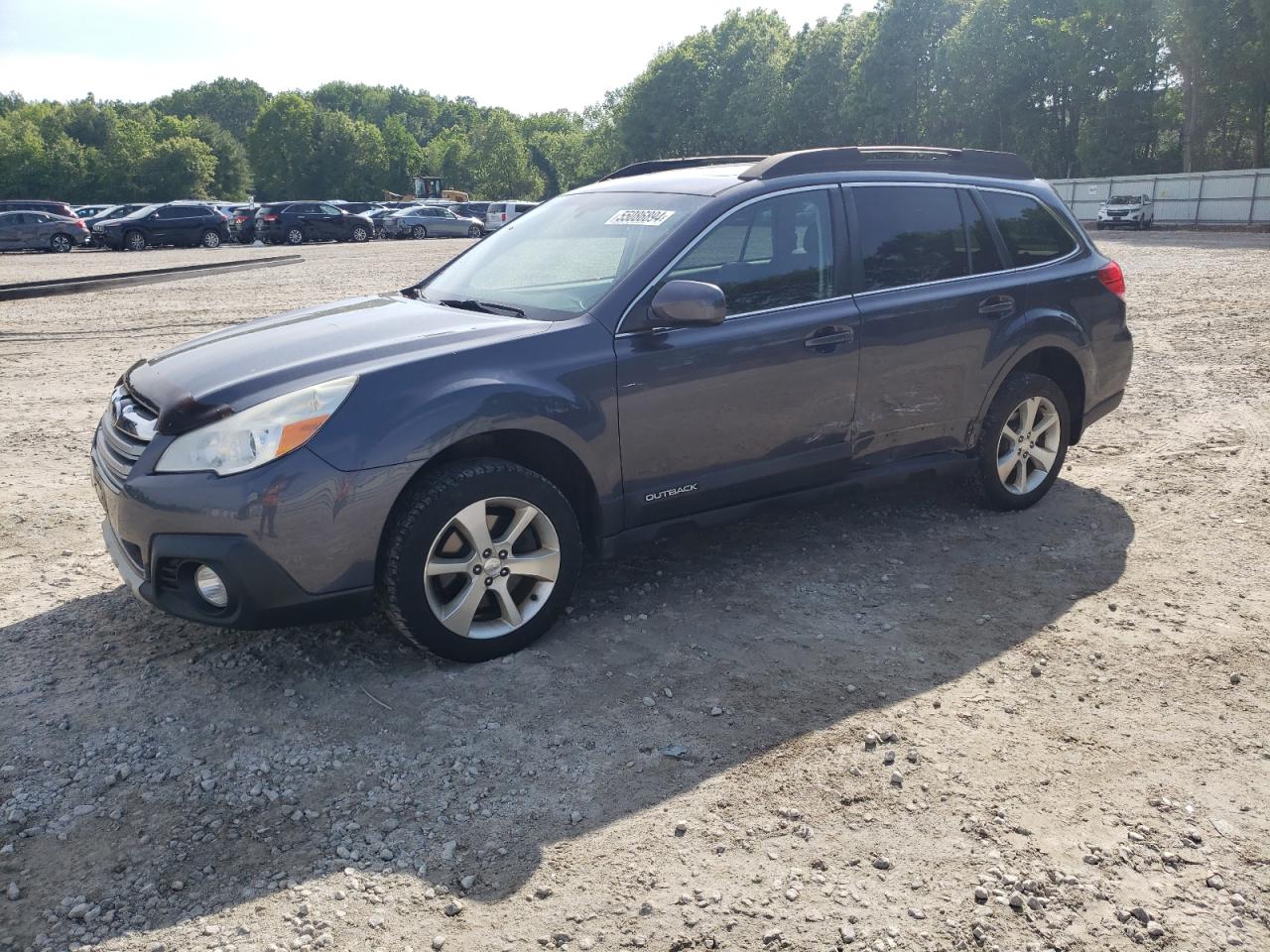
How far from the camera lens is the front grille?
12.6 ft

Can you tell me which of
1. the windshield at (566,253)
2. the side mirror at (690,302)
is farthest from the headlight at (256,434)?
the side mirror at (690,302)

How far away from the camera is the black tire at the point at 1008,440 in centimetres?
550

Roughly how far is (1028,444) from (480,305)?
10.2 ft

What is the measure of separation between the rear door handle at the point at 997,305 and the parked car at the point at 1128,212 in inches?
1598

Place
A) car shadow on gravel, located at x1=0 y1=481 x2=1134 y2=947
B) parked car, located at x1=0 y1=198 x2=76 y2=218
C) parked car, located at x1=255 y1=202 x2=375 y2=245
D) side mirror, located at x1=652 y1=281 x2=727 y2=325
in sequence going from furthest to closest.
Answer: parked car, located at x1=255 y1=202 x2=375 y2=245
parked car, located at x1=0 y1=198 x2=76 y2=218
side mirror, located at x1=652 y1=281 x2=727 y2=325
car shadow on gravel, located at x1=0 y1=481 x2=1134 y2=947

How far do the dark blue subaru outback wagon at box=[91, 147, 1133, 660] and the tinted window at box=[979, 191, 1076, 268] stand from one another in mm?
17

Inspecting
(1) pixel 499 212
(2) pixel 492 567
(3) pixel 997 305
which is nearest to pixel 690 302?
(2) pixel 492 567

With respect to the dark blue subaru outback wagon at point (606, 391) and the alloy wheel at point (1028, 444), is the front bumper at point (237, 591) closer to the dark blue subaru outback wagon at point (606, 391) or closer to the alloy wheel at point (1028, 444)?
the dark blue subaru outback wagon at point (606, 391)

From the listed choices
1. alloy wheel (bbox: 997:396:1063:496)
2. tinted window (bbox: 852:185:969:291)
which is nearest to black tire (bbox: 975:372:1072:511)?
alloy wheel (bbox: 997:396:1063:496)

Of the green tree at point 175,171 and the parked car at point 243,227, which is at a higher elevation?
the green tree at point 175,171

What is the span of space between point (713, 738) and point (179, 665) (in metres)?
2.06

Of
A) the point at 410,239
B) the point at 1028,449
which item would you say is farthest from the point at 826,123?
the point at 1028,449

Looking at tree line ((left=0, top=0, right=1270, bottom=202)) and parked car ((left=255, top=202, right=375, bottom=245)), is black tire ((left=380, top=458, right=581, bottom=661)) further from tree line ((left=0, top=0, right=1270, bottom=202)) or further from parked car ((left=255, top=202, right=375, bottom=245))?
tree line ((left=0, top=0, right=1270, bottom=202))

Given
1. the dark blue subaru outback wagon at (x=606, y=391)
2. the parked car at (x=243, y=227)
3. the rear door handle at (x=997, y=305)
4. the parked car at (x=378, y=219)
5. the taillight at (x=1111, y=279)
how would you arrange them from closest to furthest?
the dark blue subaru outback wagon at (x=606, y=391) < the rear door handle at (x=997, y=305) < the taillight at (x=1111, y=279) < the parked car at (x=243, y=227) < the parked car at (x=378, y=219)
